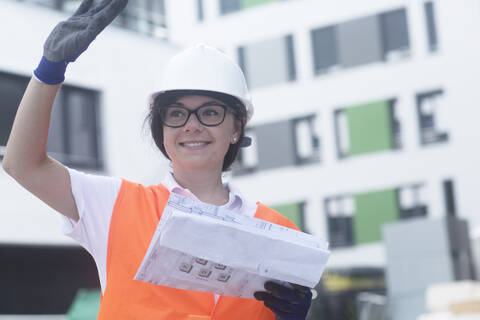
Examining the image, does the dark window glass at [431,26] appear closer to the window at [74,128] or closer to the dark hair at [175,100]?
the window at [74,128]

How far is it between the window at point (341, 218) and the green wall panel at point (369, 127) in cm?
168

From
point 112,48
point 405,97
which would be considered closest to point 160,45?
point 112,48

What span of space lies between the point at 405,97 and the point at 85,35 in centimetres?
2505

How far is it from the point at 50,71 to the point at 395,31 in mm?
25978

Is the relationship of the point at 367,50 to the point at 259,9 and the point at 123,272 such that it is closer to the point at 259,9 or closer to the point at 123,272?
the point at 259,9

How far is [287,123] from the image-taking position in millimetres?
28891

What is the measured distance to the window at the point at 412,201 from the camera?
26.5 m

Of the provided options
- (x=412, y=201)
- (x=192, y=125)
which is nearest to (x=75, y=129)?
(x=192, y=125)

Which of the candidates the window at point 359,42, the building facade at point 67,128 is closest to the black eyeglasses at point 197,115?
the building facade at point 67,128

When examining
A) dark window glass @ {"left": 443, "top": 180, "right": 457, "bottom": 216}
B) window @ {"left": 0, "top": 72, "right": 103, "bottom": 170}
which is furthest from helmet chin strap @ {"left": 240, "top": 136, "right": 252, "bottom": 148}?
dark window glass @ {"left": 443, "top": 180, "right": 457, "bottom": 216}

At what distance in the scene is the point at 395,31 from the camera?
1083 inches

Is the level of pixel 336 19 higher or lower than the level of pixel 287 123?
higher

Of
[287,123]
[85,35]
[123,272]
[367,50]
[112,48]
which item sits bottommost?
[123,272]

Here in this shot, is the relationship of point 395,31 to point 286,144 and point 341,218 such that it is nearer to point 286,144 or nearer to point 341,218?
point 286,144
